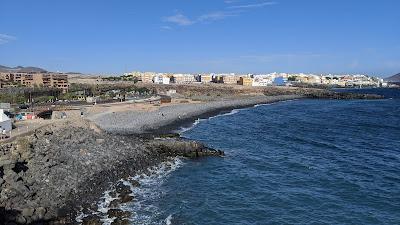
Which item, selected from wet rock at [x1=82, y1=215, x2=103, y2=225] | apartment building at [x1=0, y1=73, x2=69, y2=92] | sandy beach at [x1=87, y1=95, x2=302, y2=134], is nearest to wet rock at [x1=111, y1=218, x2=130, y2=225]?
wet rock at [x1=82, y1=215, x2=103, y2=225]

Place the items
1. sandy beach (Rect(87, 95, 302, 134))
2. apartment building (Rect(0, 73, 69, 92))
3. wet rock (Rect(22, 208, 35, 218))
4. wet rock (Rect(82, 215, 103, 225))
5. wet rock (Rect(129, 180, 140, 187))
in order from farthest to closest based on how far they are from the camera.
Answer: apartment building (Rect(0, 73, 69, 92))
sandy beach (Rect(87, 95, 302, 134))
wet rock (Rect(129, 180, 140, 187))
wet rock (Rect(82, 215, 103, 225))
wet rock (Rect(22, 208, 35, 218))

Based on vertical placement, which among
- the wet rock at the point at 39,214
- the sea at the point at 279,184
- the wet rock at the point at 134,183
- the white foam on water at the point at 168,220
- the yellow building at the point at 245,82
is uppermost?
the yellow building at the point at 245,82

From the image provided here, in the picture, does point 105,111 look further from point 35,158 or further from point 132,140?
point 35,158

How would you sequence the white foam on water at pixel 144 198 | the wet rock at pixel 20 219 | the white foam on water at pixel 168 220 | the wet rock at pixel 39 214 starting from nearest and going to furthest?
1. the wet rock at pixel 20 219
2. the wet rock at pixel 39 214
3. the white foam on water at pixel 168 220
4. the white foam on water at pixel 144 198

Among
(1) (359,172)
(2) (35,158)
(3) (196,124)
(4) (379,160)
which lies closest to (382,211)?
(1) (359,172)

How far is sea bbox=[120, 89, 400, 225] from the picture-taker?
2188 cm

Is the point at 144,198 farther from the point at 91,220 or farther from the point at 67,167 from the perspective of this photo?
the point at 67,167

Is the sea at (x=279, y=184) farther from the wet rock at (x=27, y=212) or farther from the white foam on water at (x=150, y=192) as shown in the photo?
the wet rock at (x=27, y=212)

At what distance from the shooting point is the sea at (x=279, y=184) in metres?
21.9

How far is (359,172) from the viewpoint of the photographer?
A: 30.3 m

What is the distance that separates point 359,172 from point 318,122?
33.6m

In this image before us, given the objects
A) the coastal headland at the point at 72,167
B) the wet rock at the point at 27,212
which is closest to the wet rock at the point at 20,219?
the coastal headland at the point at 72,167

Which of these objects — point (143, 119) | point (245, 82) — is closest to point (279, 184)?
point (143, 119)

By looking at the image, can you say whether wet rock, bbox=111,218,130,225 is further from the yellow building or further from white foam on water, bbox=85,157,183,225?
the yellow building
